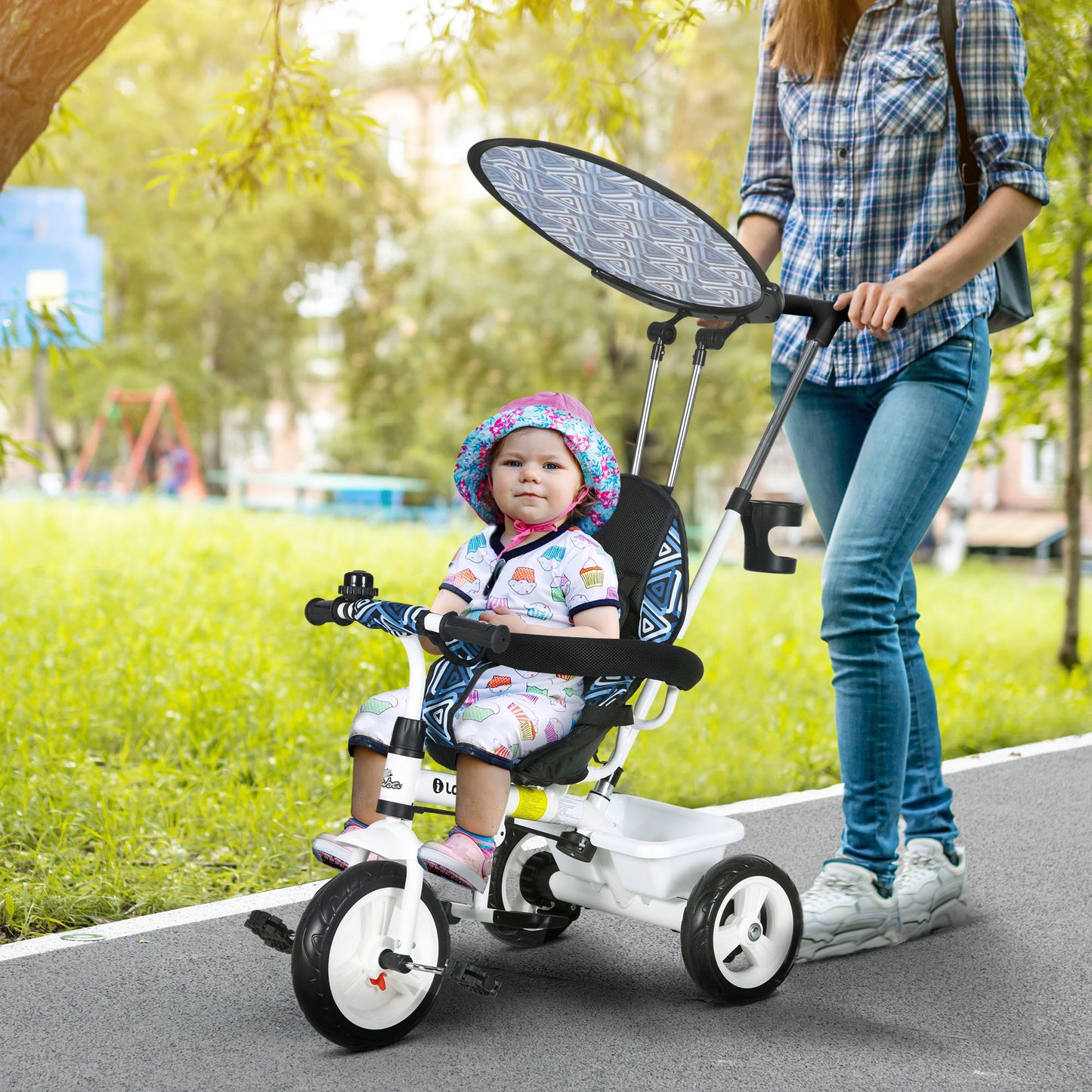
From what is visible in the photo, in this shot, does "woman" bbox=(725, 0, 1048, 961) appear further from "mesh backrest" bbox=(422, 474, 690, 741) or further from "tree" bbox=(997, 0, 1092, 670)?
"tree" bbox=(997, 0, 1092, 670)

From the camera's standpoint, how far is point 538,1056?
102 inches

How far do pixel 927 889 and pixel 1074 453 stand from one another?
209 inches

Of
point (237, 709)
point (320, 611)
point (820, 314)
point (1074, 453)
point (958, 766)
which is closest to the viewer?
point (320, 611)

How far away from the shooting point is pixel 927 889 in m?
3.32

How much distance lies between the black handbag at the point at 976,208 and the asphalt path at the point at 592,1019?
150cm

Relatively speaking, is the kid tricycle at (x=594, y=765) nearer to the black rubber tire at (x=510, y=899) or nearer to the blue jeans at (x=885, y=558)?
the black rubber tire at (x=510, y=899)

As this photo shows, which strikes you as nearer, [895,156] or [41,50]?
[895,156]

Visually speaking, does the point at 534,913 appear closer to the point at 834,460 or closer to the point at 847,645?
the point at 847,645

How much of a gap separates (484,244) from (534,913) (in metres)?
17.5

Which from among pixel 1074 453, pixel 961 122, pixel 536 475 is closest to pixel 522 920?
pixel 536 475

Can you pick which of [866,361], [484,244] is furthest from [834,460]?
[484,244]

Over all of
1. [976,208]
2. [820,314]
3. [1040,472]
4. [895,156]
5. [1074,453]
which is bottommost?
[1074,453]

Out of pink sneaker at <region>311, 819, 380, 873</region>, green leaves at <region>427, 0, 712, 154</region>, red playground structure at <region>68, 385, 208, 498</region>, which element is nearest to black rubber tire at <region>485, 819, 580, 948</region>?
pink sneaker at <region>311, 819, 380, 873</region>

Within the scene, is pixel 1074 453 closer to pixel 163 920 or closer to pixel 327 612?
pixel 163 920
